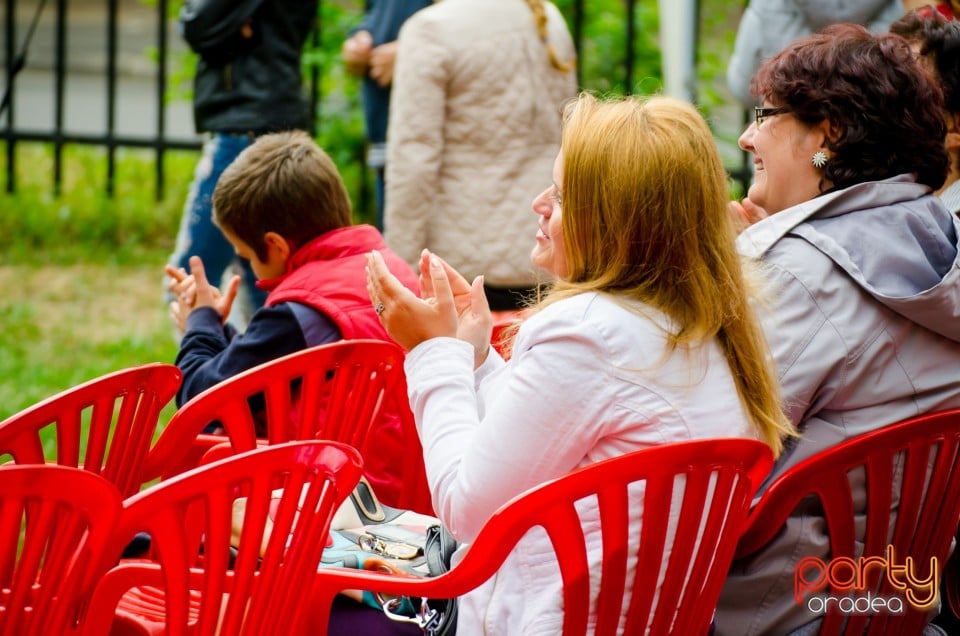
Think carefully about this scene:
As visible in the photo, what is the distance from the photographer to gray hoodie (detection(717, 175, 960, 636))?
2426mm

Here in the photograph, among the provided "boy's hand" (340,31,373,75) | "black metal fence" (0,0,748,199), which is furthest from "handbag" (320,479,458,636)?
"black metal fence" (0,0,748,199)

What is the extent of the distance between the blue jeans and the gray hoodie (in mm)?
2887

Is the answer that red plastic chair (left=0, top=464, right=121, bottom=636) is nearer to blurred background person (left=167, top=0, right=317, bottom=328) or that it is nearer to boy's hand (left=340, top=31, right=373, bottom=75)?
blurred background person (left=167, top=0, right=317, bottom=328)

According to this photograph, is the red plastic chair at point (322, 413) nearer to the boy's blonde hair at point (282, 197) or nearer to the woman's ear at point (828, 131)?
the boy's blonde hair at point (282, 197)

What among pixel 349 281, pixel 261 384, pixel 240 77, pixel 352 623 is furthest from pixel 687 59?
pixel 352 623

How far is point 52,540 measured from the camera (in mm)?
1982

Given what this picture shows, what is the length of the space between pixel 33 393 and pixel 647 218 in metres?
3.50

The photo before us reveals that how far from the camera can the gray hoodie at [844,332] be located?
2426 mm

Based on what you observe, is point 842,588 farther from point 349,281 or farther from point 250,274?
point 250,274

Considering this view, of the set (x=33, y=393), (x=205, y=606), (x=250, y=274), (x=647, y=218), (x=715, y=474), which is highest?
(x=647, y=218)

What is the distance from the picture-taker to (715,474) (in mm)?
2059

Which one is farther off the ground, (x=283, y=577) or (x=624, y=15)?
(x=624, y=15)

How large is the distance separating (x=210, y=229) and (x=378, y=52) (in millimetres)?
967

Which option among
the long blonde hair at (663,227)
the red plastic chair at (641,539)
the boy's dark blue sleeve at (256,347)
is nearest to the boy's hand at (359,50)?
the boy's dark blue sleeve at (256,347)
